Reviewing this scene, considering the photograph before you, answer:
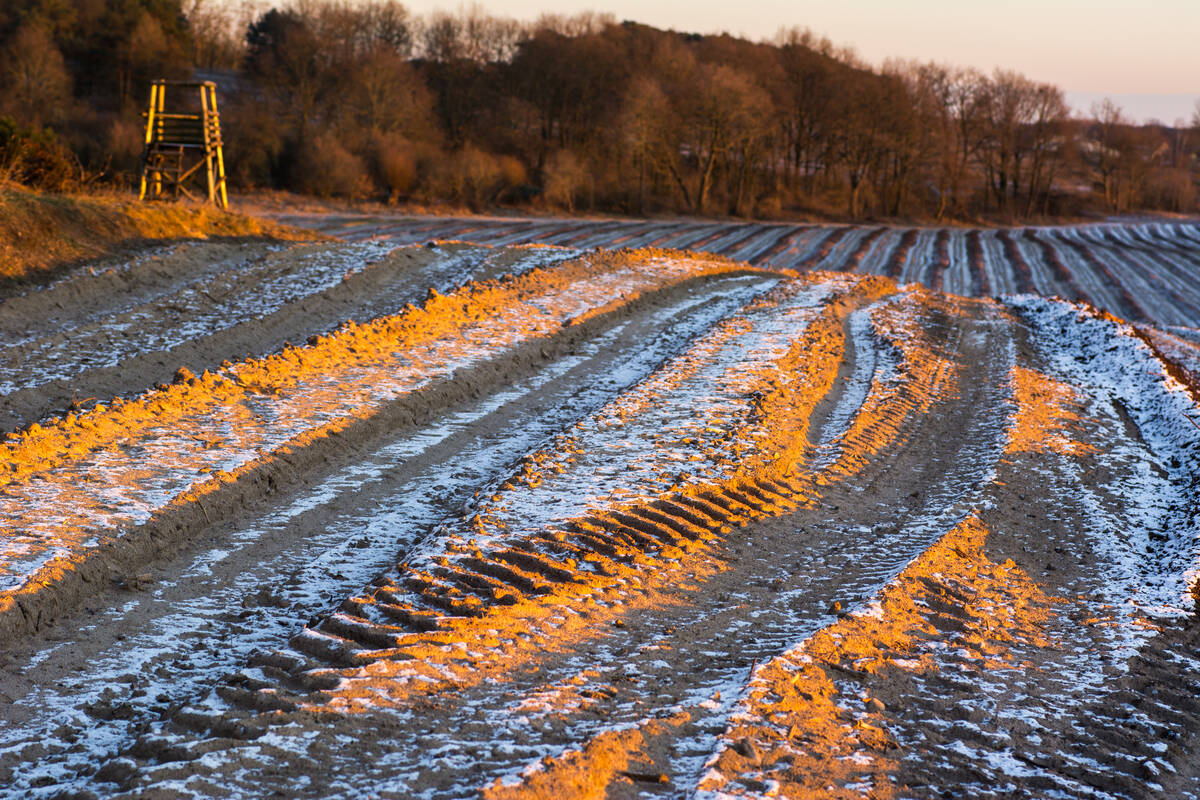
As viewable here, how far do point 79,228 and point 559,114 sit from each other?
175 ft

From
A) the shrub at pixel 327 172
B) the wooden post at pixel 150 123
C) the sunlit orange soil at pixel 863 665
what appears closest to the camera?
the sunlit orange soil at pixel 863 665

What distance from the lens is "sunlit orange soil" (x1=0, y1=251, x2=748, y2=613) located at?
22.1 feet

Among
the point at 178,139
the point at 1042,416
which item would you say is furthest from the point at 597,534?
the point at 178,139

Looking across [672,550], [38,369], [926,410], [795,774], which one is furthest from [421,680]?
[926,410]

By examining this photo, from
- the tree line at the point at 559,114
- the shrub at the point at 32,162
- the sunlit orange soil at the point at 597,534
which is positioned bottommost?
the sunlit orange soil at the point at 597,534

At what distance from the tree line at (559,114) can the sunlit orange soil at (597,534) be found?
127 ft

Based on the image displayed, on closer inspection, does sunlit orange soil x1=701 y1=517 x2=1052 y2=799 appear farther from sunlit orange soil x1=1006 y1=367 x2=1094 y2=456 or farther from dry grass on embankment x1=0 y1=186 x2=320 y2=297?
dry grass on embankment x1=0 y1=186 x2=320 y2=297

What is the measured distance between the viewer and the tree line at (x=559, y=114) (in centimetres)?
4931

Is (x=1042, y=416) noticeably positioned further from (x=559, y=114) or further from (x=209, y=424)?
(x=559, y=114)

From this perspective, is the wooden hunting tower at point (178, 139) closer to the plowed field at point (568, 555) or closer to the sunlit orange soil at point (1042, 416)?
the plowed field at point (568, 555)

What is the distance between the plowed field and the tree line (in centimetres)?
3625

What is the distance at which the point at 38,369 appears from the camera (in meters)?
10.2

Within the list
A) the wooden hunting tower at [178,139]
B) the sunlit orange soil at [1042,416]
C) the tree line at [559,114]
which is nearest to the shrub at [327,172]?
the tree line at [559,114]

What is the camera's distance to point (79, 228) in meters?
15.9
